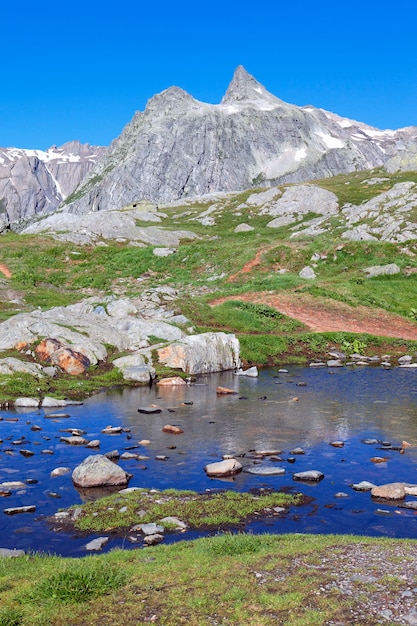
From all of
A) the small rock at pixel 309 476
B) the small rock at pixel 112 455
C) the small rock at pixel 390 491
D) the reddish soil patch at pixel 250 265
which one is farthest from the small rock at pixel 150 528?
the reddish soil patch at pixel 250 265

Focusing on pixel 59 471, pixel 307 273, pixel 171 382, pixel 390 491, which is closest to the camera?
pixel 390 491

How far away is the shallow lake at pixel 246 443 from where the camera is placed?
1605cm

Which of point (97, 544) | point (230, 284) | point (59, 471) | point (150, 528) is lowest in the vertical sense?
point (97, 544)

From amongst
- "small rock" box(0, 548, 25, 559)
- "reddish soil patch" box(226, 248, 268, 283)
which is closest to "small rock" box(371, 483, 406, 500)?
"small rock" box(0, 548, 25, 559)

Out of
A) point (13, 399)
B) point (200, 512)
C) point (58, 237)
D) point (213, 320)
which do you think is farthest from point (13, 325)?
point (58, 237)

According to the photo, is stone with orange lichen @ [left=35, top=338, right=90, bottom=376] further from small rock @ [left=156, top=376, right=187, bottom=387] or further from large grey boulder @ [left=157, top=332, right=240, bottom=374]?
large grey boulder @ [left=157, top=332, right=240, bottom=374]

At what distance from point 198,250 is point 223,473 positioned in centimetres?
6282

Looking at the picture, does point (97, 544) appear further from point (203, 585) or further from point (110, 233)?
point (110, 233)

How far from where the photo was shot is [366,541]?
13.4 m

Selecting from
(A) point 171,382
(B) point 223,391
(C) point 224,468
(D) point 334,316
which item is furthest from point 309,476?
(D) point 334,316

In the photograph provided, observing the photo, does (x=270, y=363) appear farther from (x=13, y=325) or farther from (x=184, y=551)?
(x=184, y=551)

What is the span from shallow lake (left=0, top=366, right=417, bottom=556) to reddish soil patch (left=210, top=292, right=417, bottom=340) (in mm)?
13811

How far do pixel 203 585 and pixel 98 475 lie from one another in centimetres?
912

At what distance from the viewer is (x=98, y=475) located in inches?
748
